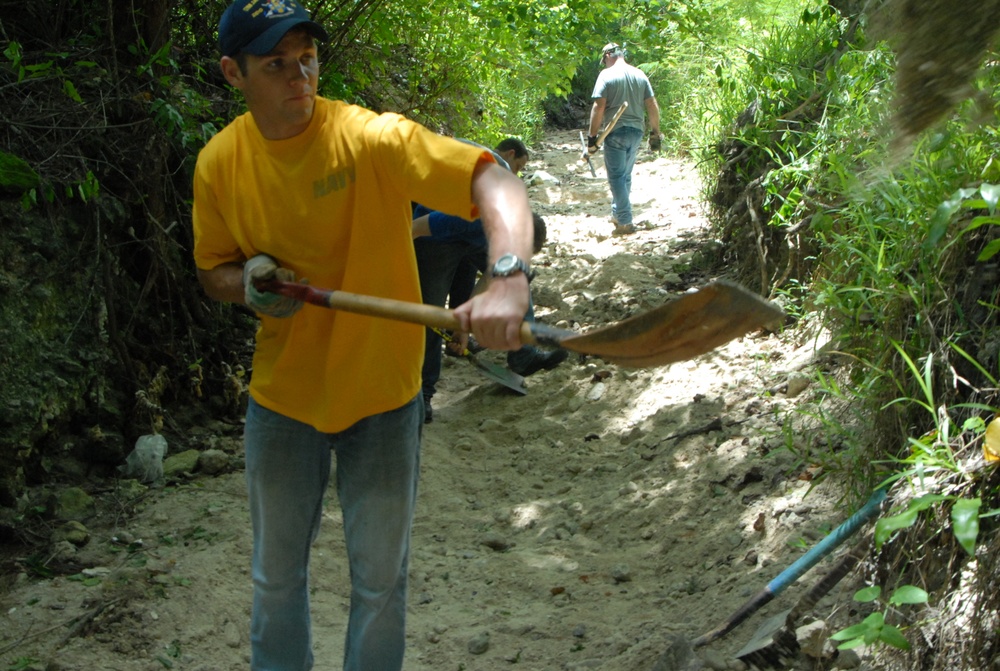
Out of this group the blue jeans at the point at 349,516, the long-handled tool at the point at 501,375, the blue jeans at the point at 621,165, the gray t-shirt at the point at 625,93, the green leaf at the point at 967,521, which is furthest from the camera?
the gray t-shirt at the point at 625,93

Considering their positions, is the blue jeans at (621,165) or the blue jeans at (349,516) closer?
the blue jeans at (349,516)

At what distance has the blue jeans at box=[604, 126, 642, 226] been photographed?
8.65 metres

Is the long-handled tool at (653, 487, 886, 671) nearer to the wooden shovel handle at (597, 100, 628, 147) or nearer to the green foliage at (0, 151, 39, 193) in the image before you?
the green foliage at (0, 151, 39, 193)

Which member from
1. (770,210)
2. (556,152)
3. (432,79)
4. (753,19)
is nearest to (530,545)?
(770,210)

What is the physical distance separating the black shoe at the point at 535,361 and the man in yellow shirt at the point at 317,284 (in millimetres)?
3480

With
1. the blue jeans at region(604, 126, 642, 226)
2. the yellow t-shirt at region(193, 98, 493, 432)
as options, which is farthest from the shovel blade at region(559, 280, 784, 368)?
the blue jeans at region(604, 126, 642, 226)

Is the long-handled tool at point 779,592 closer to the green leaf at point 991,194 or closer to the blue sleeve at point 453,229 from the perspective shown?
the green leaf at point 991,194

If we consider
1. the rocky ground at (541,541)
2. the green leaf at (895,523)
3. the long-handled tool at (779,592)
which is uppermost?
the green leaf at (895,523)

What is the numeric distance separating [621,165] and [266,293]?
280 inches

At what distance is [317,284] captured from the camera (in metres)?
2.30

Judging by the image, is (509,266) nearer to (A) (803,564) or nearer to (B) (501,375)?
(A) (803,564)

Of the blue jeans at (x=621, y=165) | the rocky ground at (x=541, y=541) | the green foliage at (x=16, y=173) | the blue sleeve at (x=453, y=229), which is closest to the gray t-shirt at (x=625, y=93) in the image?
the blue jeans at (x=621, y=165)

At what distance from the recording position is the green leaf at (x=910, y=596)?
6.91ft

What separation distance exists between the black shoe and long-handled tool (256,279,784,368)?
150 inches
